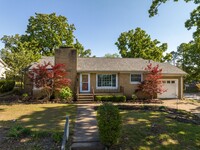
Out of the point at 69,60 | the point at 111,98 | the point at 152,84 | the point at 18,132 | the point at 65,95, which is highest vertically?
the point at 69,60

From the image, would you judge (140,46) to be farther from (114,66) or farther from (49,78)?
(49,78)

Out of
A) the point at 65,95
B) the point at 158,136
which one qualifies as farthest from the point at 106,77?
the point at 158,136

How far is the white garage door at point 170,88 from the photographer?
1969 centimetres

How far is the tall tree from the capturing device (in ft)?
114

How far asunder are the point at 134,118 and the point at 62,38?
3025 centimetres

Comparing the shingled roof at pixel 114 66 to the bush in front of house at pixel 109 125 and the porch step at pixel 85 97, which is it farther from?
the bush in front of house at pixel 109 125

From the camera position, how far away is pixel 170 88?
1981 cm

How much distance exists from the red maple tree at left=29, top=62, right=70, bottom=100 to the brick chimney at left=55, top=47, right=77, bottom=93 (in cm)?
100

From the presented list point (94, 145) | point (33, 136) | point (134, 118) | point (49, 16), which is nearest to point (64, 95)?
point (134, 118)

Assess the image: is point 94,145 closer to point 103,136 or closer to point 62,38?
point 103,136

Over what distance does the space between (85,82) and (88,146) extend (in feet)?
42.2

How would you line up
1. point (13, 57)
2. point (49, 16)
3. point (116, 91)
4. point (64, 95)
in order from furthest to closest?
point (49, 16), point (13, 57), point (116, 91), point (64, 95)

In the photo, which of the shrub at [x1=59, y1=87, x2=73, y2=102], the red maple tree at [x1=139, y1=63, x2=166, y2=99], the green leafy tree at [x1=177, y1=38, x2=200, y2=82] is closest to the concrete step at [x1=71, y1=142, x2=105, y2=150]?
the shrub at [x1=59, y1=87, x2=73, y2=102]

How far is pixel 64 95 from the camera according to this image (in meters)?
16.4
